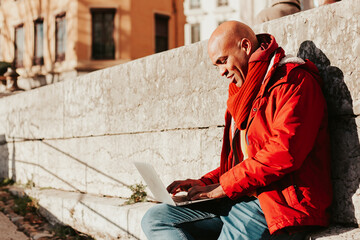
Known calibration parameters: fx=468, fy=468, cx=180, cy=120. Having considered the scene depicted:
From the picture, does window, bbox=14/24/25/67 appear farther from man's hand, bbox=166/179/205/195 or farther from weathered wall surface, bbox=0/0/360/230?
man's hand, bbox=166/179/205/195

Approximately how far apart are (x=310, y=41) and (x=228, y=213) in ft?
3.56

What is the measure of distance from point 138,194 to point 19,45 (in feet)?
64.3

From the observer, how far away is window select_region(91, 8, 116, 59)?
736 inches

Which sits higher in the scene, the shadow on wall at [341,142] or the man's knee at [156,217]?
the shadow on wall at [341,142]

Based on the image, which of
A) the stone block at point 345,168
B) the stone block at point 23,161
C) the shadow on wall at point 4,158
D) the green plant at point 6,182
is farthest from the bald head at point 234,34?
the shadow on wall at point 4,158

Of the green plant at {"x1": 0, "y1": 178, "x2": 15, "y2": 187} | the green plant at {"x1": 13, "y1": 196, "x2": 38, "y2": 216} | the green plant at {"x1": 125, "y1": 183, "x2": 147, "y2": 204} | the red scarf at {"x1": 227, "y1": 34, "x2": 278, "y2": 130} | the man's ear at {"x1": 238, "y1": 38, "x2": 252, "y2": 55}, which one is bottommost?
the green plant at {"x1": 0, "y1": 178, "x2": 15, "y2": 187}

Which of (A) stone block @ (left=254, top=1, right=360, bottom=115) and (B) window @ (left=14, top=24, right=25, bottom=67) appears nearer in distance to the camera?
(A) stone block @ (left=254, top=1, right=360, bottom=115)

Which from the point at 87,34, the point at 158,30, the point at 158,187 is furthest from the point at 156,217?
the point at 158,30

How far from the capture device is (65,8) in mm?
19047

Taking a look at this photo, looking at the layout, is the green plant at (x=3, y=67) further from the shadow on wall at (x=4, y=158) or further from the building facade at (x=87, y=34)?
the shadow on wall at (x=4, y=158)

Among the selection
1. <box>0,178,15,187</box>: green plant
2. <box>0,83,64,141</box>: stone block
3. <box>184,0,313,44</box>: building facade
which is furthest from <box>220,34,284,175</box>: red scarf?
<box>184,0,313,44</box>: building facade

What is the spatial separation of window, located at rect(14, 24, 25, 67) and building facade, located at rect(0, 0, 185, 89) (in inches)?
1.8

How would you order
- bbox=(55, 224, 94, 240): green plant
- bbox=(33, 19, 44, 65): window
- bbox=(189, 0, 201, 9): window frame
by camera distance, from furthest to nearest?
bbox=(189, 0, 201, 9): window frame, bbox=(33, 19, 44, 65): window, bbox=(55, 224, 94, 240): green plant

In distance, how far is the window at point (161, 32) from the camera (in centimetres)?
1994
